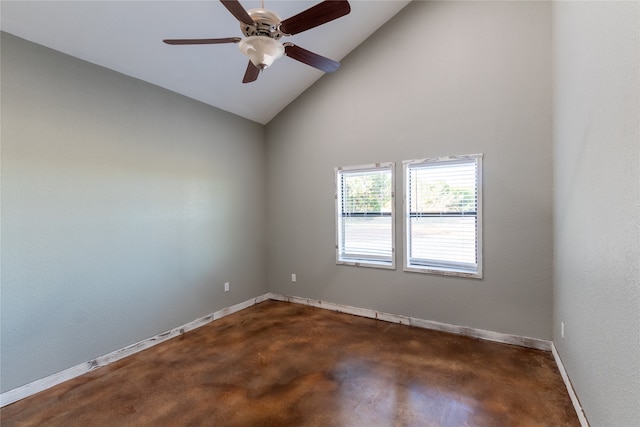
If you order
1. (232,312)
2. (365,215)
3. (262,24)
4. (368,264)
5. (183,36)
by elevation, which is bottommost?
(232,312)

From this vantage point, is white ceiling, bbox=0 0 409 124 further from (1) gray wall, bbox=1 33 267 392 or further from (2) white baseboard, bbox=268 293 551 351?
(2) white baseboard, bbox=268 293 551 351

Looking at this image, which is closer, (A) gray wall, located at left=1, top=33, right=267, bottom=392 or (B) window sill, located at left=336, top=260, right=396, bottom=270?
(A) gray wall, located at left=1, top=33, right=267, bottom=392

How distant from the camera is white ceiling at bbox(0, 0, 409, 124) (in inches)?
87.0

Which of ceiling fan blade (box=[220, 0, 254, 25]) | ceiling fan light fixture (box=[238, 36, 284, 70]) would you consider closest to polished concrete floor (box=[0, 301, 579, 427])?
ceiling fan light fixture (box=[238, 36, 284, 70])

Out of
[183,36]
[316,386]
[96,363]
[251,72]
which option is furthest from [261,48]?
[96,363]

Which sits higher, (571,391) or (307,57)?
(307,57)

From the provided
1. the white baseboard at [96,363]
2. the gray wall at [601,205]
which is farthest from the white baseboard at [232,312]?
the gray wall at [601,205]

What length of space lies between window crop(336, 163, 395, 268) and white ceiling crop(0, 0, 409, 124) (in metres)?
1.58

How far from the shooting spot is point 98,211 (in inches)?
107

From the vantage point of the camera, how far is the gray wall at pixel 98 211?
2254mm

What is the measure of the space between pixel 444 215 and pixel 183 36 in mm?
3358

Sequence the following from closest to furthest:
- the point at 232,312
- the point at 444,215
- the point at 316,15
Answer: the point at 316,15
the point at 444,215
the point at 232,312

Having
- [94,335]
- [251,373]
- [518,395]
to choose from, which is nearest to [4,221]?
[94,335]

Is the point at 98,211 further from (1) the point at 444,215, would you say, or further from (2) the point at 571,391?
(2) the point at 571,391
